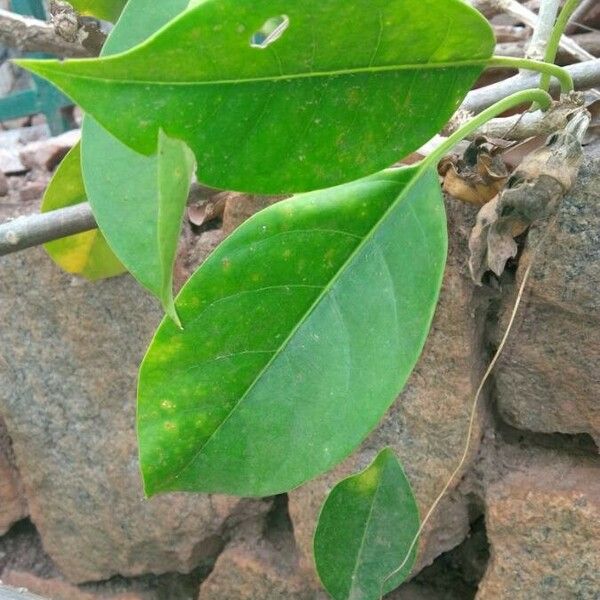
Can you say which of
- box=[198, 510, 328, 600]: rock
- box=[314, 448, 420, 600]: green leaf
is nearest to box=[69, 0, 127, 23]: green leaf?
box=[314, 448, 420, 600]: green leaf

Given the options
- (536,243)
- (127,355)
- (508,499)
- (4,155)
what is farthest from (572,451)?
(4,155)

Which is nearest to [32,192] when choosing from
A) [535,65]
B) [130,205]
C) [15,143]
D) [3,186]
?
[3,186]

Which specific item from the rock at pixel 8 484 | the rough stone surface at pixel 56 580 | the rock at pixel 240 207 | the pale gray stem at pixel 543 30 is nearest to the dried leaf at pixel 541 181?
the pale gray stem at pixel 543 30

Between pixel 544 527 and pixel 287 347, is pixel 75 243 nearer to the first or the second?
pixel 287 347

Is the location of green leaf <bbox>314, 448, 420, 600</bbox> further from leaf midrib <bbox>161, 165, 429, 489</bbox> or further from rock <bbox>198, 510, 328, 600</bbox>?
rock <bbox>198, 510, 328, 600</bbox>

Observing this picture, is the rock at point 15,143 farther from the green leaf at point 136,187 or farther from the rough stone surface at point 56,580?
the green leaf at point 136,187

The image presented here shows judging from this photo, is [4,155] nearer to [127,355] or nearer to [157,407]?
[127,355]
